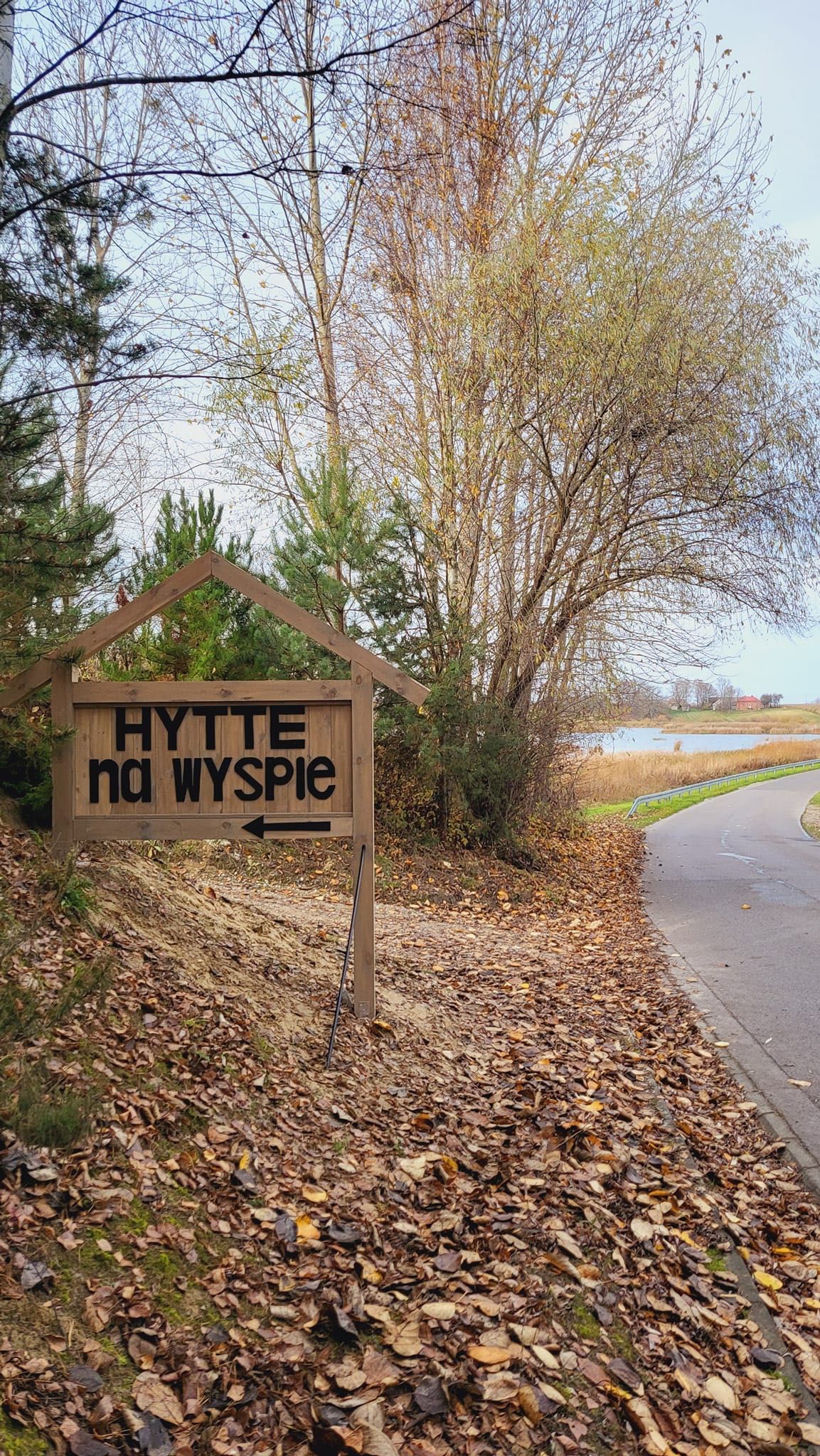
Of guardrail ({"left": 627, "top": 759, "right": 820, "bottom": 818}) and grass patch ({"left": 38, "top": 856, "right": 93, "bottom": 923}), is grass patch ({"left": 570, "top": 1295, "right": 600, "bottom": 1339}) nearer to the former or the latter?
grass patch ({"left": 38, "top": 856, "right": 93, "bottom": 923})

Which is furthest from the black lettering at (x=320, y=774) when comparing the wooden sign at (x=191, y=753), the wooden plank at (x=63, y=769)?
the wooden plank at (x=63, y=769)

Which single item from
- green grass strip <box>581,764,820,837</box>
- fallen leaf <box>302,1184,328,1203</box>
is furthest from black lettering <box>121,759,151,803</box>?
Result: green grass strip <box>581,764,820,837</box>

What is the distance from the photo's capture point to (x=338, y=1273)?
3.66m

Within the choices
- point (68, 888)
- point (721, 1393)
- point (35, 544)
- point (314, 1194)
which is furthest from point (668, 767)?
point (721, 1393)

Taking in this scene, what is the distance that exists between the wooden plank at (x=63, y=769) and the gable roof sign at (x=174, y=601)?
11cm

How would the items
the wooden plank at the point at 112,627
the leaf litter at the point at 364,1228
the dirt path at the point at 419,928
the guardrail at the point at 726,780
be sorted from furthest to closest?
the guardrail at the point at 726,780 < the dirt path at the point at 419,928 < the wooden plank at the point at 112,627 < the leaf litter at the point at 364,1228

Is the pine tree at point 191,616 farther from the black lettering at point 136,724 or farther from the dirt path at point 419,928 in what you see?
the black lettering at point 136,724

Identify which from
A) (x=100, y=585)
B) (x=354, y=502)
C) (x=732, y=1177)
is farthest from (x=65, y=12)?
(x=354, y=502)

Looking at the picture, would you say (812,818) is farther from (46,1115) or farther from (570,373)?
(46,1115)

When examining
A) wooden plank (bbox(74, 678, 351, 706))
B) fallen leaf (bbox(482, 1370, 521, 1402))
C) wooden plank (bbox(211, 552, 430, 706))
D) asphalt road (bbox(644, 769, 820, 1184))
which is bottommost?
asphalt road (bbox(644, 769, 820, 1184))

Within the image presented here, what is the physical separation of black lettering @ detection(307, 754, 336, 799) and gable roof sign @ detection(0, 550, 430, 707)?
1.94ft

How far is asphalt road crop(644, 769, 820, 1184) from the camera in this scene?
254 inches

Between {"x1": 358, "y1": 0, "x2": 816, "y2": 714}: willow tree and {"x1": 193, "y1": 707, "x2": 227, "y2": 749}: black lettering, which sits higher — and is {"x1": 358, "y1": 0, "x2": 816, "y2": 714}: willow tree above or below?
above

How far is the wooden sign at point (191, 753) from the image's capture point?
5688 millimetres
